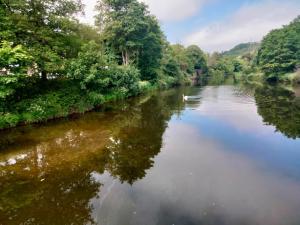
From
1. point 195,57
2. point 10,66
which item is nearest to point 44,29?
point 10,66

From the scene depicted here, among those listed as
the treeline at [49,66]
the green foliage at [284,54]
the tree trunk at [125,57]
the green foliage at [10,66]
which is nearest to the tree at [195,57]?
the green foliage at [284,54]

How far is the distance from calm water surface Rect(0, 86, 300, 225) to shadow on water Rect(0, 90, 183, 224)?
4cm

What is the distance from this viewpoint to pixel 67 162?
11109 mm

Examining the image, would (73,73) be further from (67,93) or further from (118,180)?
(118,180)

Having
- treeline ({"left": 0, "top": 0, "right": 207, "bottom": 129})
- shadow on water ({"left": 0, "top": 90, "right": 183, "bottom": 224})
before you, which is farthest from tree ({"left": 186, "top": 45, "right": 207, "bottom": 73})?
shadow on water ({"left": 0, "top": 90, "right": 183, "bottom": 224})

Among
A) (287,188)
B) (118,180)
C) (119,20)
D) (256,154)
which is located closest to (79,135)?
(118,180)

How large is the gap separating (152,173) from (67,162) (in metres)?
3.86

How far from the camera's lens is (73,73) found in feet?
70.2

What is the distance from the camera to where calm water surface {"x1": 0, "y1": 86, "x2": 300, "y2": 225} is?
23.9ft

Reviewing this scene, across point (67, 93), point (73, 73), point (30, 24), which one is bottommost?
point (67, 93)

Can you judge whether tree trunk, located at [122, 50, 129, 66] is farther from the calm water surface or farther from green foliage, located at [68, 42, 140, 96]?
the calm water surface

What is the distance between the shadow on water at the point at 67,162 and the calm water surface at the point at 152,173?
0.12ft

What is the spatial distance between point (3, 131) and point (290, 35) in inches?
2436

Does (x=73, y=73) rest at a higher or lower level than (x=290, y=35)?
lower
